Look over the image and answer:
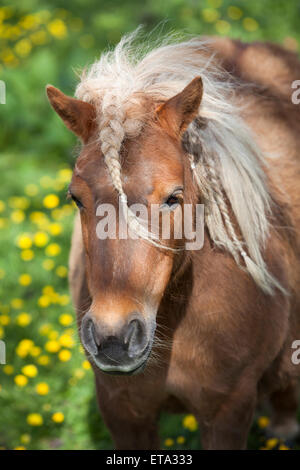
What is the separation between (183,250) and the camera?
2262mm

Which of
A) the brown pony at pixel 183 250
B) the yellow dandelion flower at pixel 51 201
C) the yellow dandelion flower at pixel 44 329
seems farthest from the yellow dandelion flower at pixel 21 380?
the yellow dandelion flower at pixel 51 201

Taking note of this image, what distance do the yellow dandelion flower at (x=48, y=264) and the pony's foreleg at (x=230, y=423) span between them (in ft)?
6.61

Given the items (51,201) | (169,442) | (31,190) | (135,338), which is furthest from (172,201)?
(31,190)

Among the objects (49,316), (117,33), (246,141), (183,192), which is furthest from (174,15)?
(183,192)

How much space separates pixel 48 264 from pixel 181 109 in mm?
2459

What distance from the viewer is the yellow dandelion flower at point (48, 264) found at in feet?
14.4

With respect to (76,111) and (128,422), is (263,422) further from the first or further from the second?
(76,111)

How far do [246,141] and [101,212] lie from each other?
2.48ft

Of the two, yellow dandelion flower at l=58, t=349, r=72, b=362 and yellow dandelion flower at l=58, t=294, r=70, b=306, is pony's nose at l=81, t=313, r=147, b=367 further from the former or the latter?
yellow dandelion flower at l=58, t=294, r=70, b=306

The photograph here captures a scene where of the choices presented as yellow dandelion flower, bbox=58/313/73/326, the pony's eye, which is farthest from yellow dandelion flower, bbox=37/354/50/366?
the pony's eye

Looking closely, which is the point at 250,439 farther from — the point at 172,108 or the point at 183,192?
the point at 172,108

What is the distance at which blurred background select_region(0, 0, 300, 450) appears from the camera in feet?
11.9

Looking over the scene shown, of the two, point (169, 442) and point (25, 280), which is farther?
point (25, 280)

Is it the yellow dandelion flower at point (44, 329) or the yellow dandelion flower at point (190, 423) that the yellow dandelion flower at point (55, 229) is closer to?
the yellow dandelion flower at point (44, 329)
